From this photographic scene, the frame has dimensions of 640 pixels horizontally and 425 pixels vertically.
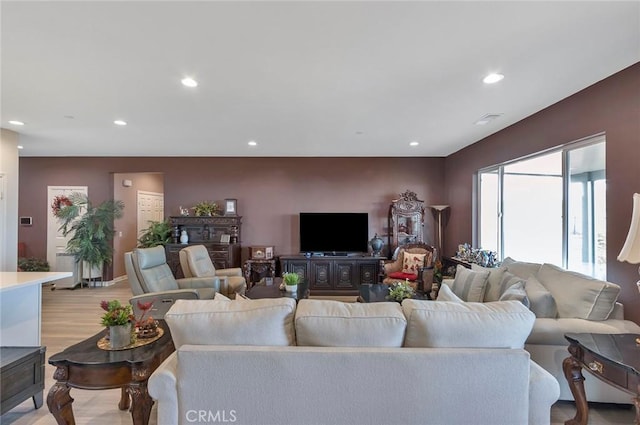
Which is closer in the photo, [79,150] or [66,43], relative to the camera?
[66,43]

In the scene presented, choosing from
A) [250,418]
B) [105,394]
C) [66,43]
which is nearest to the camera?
[250,418]

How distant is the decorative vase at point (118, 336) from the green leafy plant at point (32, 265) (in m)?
5.57

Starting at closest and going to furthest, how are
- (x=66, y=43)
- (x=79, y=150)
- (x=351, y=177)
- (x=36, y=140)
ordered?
(x=66, y=43) < (x=36, y=140) < (x=79, y=150) < (x=351, y=177)

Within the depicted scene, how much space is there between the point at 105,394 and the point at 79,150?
499cm

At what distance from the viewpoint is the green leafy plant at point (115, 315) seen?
190cm

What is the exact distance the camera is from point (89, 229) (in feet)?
19.4

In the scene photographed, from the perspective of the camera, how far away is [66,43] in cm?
215

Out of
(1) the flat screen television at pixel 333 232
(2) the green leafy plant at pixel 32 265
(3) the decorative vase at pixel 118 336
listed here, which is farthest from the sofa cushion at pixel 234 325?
(2) the green leafy plant at pixel 32 265

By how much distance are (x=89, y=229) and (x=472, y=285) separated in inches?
265

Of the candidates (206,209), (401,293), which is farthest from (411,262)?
(206,209)

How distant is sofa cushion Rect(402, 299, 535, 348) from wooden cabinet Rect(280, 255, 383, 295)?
13.7ft

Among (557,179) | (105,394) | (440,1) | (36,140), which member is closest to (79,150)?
(36,140)

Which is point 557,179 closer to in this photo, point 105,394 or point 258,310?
point 258,310

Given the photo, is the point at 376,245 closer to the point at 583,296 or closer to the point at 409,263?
the point at 409,263
